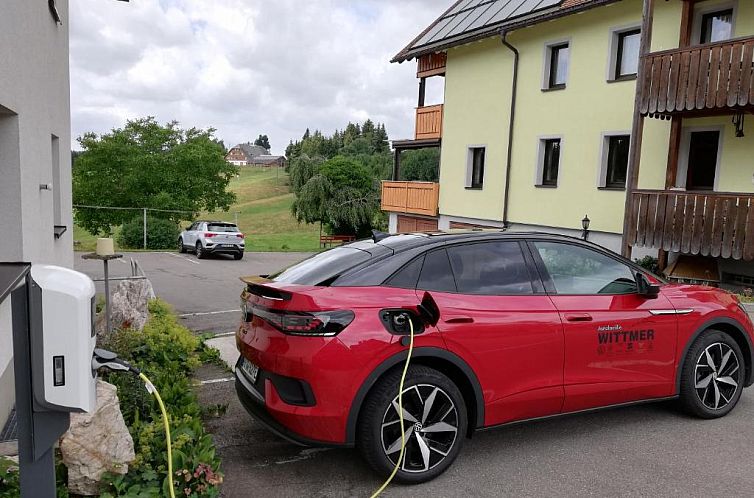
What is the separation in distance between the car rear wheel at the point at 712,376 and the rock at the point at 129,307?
5531mm

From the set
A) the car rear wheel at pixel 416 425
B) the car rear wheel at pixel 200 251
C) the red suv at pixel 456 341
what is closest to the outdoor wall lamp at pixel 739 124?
the red suv at pixel 456 341

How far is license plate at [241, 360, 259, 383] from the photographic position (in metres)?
3.79

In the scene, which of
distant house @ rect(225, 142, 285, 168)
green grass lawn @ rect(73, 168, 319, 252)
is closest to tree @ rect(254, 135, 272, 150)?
distant house @ rect(225, 142, 285, 168)

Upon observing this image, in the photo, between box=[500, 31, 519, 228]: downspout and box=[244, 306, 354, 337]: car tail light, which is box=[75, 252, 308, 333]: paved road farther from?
box=[500, 31, 519, 228]: downspout

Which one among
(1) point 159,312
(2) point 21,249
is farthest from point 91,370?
(1) point 159,312

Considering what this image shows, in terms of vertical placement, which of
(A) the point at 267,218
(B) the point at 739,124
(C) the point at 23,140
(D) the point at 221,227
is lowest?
(A) the point at 267,218

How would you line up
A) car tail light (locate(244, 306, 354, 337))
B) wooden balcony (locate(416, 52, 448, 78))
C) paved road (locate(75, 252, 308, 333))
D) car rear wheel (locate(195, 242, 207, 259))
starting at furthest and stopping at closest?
car rear wheel (locate(195, 242, 207, 259)) < wooden balcony (locate(416, 52, 448, 78)) < paved road (locate(75, 252, 308, 333)) < car tail light (locate(244, 306, 354, 337))

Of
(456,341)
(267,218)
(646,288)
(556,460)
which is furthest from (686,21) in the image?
(267,218)

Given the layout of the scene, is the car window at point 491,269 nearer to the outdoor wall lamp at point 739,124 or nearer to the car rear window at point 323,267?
the car rear window at point 323,267

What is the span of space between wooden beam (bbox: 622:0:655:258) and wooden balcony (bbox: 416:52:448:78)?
8830 mm

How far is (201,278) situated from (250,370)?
12293 millimetres

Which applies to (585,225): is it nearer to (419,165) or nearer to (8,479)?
(8,479)

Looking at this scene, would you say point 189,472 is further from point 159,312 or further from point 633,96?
point 633,96

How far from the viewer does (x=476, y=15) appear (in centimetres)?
2020
